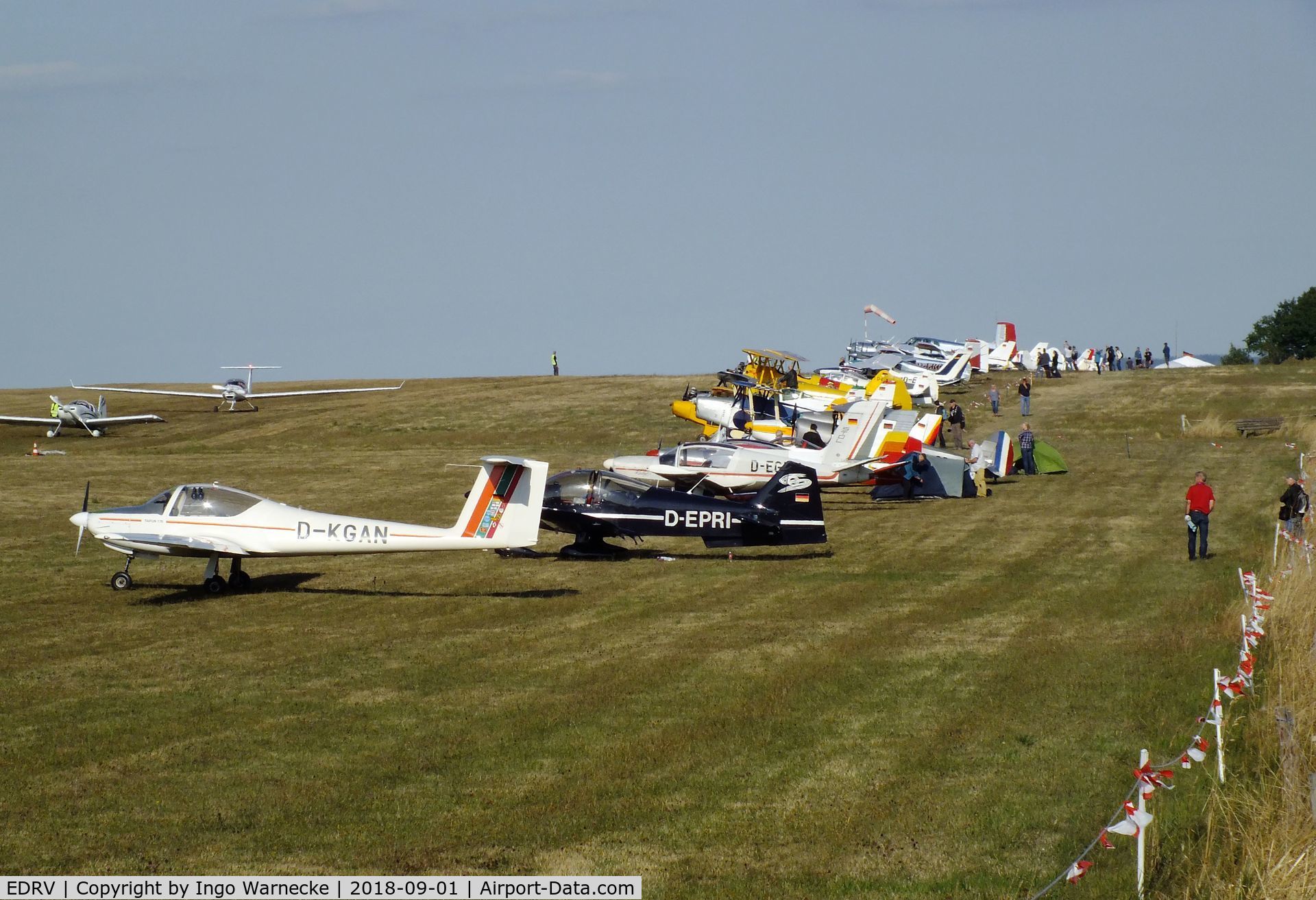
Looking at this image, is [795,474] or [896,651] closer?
[896,651]

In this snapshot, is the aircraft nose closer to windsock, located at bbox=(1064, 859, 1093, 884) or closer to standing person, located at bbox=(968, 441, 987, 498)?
standing person, located at bbox=(968, 441, 987, 498)

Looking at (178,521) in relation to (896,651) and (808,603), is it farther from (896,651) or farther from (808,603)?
(896,651)

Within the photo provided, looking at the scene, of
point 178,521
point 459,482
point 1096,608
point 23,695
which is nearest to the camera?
point 23,695

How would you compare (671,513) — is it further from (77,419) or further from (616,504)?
(77,419)

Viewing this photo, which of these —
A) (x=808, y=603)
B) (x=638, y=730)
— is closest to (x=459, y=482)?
(x=808, y=603)

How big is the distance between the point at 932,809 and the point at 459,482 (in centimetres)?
2639

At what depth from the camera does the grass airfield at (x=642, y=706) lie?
28.4ft

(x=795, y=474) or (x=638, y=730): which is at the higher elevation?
(x=795, y=474)

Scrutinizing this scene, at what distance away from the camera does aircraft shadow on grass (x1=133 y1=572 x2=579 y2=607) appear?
62.1 feet

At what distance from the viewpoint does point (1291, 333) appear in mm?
110688

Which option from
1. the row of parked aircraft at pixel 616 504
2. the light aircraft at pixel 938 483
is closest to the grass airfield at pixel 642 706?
the row of parked aircraft at pixel 616 504

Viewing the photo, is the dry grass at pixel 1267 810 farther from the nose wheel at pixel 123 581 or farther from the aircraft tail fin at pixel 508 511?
the nose wheel at pixel 123 581

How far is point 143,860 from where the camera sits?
27.4 feet

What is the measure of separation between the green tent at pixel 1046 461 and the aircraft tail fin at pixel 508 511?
2180 cm
